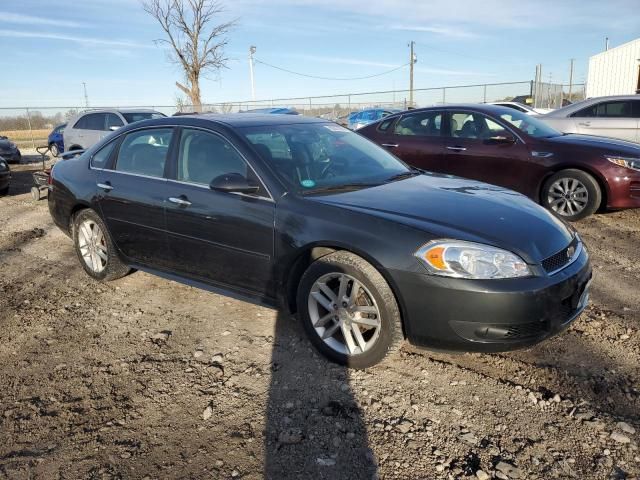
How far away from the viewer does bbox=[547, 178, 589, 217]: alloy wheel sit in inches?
262

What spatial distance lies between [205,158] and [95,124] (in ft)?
32.8

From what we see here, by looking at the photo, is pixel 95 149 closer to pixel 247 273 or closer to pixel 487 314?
pixel 247 273

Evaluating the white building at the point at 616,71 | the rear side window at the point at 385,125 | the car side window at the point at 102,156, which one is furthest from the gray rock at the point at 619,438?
the white building at the point at 616,71

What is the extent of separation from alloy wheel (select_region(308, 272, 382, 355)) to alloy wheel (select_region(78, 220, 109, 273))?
2.46 meters

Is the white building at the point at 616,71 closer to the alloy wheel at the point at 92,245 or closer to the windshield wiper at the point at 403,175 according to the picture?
the windshield wiper at the point at 403,175

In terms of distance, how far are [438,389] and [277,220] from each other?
56.3 inches

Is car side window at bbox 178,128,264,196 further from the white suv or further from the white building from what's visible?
the white building

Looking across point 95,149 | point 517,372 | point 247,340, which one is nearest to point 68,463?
point 247,340

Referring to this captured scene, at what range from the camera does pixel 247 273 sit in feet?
11.9

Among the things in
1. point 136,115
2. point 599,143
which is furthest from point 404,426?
point 136,115

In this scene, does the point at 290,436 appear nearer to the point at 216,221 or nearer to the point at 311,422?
the point at 311,422

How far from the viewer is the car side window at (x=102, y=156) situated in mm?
4738

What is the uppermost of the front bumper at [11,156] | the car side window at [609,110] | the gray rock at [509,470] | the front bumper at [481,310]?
the car side window at [609,110]

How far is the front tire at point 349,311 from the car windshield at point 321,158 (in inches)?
25.6
